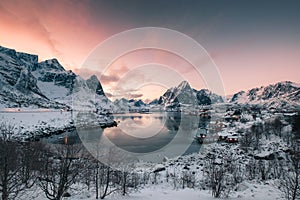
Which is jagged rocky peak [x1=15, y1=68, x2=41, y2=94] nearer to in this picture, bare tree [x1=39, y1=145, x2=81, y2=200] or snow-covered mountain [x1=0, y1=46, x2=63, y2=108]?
snow-covered mountain [x1=0, y1=46, x2=63, y2=108]

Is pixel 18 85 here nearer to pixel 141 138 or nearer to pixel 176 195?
pixel 141 138

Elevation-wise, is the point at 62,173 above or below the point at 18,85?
below

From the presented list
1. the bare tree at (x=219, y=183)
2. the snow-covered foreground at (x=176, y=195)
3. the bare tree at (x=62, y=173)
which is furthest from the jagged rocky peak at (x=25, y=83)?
the bare tree at (x=219, y=183)

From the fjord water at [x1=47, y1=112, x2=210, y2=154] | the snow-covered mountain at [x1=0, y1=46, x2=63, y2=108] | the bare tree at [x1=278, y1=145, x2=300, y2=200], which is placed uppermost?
the snow-covered mountain at [x1=0, y1=46, x2=63, y2=108]

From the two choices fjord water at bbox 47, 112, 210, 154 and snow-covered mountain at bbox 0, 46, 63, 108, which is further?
snow-covered mountain at bbox 0, 46, 63, 108

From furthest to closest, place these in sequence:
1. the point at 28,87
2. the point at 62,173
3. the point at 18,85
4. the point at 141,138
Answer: the point at 28,87 → the point at 18,85 → the point at 141,138 → the point at 62,173

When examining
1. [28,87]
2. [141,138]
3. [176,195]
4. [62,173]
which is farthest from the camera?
[28,87]

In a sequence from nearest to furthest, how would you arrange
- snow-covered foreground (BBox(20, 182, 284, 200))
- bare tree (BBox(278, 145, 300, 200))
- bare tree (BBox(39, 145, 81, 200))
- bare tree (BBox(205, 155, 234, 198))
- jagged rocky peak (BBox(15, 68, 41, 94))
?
bare tree (BBox(39, 145, 81, 200)) < bare tree (BBox(278, 145, 300, 200)) < snow-covered foreground (BBox(20, 182, 284, 200)) < bare tree (BBox(205, 155, 234, 198)) < jagged rocky peak (BBox(15, 68, 41, 94))

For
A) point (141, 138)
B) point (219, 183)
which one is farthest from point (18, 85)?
point (219, 183)

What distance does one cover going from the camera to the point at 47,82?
620 feet

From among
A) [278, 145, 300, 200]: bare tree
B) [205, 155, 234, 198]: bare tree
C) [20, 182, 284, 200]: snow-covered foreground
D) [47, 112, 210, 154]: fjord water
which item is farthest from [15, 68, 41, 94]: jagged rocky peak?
[278, 145, 300, 200]: bare tree

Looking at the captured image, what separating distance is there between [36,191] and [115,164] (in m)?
5.02

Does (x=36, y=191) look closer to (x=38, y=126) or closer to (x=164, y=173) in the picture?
(x=164, y=173)

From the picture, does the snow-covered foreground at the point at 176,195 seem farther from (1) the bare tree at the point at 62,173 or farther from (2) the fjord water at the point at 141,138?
(2) the fjord water at the point at 141,138
